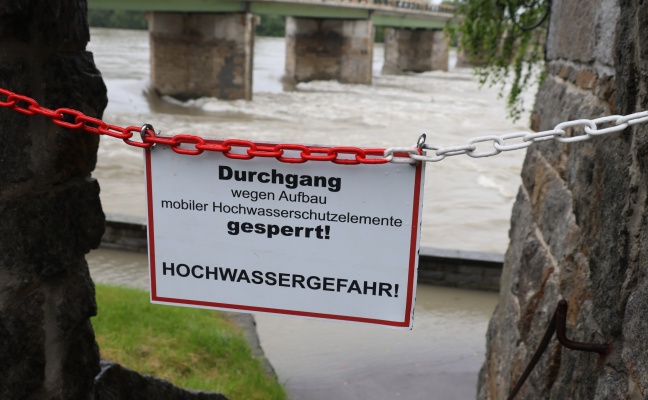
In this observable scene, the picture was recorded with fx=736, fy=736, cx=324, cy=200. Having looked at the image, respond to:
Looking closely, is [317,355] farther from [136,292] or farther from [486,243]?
[486,243]

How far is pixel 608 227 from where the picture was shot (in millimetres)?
1987

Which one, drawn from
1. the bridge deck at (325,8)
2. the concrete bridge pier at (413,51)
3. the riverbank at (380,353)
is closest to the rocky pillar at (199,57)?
the bridge deck at (325,8)

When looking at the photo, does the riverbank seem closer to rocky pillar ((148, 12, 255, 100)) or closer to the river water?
the river water

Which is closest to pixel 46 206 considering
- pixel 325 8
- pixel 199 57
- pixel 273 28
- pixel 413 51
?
pixel 199 57

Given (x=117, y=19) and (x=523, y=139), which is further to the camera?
(x=117, y=19)

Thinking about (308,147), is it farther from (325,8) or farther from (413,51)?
(413,51)

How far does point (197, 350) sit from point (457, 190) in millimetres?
10570

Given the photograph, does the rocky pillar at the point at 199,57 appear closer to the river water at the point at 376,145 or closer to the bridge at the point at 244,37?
the bridge at the point at 244,37

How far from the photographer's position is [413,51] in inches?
1818

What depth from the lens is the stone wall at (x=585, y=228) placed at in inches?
69.0

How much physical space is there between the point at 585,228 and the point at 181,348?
155 inches

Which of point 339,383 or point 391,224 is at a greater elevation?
point 391,224

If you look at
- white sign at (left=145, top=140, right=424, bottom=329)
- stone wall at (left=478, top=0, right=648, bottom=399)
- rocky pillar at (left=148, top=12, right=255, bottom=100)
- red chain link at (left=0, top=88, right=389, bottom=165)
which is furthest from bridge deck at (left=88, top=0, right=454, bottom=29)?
white sign at (left=145, top=140, right=424, bottom=329)

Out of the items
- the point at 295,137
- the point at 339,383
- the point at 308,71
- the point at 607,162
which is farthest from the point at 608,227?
the point at 308,71
